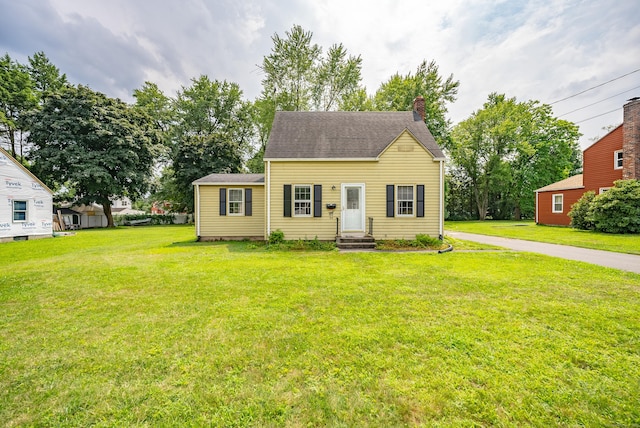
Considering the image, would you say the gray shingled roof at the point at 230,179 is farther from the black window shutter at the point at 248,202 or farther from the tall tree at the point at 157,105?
the tall tree at the point at 157,105

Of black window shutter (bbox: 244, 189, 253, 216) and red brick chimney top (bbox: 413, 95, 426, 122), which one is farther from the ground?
red brick chimney top (bbox: 413, 95, 426, 122)

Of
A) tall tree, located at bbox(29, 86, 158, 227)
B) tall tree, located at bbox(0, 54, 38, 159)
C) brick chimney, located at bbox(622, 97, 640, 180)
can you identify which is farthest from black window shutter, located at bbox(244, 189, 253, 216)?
tall tree, located at bbox(0, 54, 38, 159)

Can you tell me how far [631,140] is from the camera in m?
15.9

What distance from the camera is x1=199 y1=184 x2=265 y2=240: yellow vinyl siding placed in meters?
12.9

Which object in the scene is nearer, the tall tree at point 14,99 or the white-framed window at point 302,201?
the white-framed window at point 302,201

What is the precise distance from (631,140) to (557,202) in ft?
20.0

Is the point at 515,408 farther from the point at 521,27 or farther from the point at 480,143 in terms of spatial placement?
the point at 480,143

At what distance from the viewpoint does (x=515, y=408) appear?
84.3 inches

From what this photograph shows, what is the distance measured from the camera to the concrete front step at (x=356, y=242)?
1048 cm

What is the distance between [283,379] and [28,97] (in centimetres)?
3829

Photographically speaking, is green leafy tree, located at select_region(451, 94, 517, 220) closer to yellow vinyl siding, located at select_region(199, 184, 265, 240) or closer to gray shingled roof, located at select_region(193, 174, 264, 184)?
gray shingled roof, located at select_region(193, 174, 264, 184)

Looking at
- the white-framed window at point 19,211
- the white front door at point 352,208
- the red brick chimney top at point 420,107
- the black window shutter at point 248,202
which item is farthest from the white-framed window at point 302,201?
the white-framed window at point 19,211

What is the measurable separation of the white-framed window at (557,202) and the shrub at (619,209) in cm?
577

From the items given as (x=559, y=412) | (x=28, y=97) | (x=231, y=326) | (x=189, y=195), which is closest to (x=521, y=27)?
(x=559, y=412)
